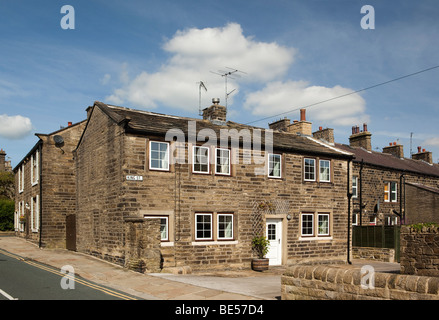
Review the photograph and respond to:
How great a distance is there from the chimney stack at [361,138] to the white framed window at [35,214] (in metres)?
23.3

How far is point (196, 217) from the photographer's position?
17125mm

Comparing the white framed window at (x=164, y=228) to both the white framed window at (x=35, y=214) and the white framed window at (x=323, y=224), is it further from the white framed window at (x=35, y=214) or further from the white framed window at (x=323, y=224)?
the white framed window at (x=35, y=214)

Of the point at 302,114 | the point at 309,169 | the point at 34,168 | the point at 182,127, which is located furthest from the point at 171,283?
the point at 34,168

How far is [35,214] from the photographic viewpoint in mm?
24906

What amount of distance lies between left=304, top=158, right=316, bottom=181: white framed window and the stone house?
52mm

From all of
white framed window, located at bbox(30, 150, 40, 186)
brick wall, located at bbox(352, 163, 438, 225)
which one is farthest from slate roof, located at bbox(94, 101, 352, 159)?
white framed window, located at bbox(30, 150, 40, 186)

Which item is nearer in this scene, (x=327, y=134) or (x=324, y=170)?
(x=324, y=170)

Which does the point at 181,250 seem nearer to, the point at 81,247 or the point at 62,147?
the point at 81,247

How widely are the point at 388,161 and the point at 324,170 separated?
12.3 meters

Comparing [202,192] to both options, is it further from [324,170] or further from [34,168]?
[34,168]

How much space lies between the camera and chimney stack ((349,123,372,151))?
108 ft

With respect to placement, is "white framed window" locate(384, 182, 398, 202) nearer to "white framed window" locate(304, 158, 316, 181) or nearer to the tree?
"white framed window" locate(304, 158, 316, 181)

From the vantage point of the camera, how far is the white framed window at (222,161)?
59.0ft
